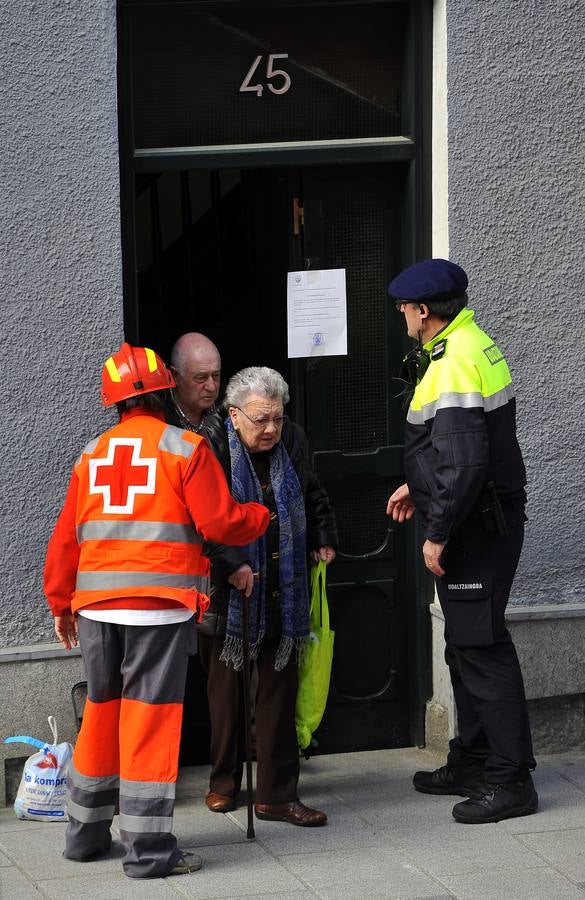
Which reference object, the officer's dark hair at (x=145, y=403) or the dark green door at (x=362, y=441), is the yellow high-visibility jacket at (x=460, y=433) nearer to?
the dark green door at (x=362, y=441)

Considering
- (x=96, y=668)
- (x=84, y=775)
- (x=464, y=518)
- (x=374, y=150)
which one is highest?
(x=374, y=150)

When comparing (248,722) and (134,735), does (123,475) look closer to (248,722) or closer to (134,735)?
(134,735)

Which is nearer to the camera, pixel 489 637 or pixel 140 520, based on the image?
pixel 140 520

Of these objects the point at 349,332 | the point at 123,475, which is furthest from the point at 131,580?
the point at 349,332

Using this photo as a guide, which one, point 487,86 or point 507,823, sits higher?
point 487,86

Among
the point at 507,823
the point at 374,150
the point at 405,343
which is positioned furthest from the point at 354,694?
the point at 374,150

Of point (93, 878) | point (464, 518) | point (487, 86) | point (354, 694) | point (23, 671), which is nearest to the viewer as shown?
point (93, 878)

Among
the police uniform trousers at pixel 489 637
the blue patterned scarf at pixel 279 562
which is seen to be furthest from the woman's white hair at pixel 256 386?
the police uniform trousers at pixel 489 637

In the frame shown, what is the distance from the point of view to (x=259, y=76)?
6.13 meters

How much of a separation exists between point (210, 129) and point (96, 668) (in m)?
2.41

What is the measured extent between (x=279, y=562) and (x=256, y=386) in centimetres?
70

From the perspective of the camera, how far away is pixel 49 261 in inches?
224

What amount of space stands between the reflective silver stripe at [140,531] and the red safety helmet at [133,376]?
45 centimetres

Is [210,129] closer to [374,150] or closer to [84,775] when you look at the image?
[374,150]
